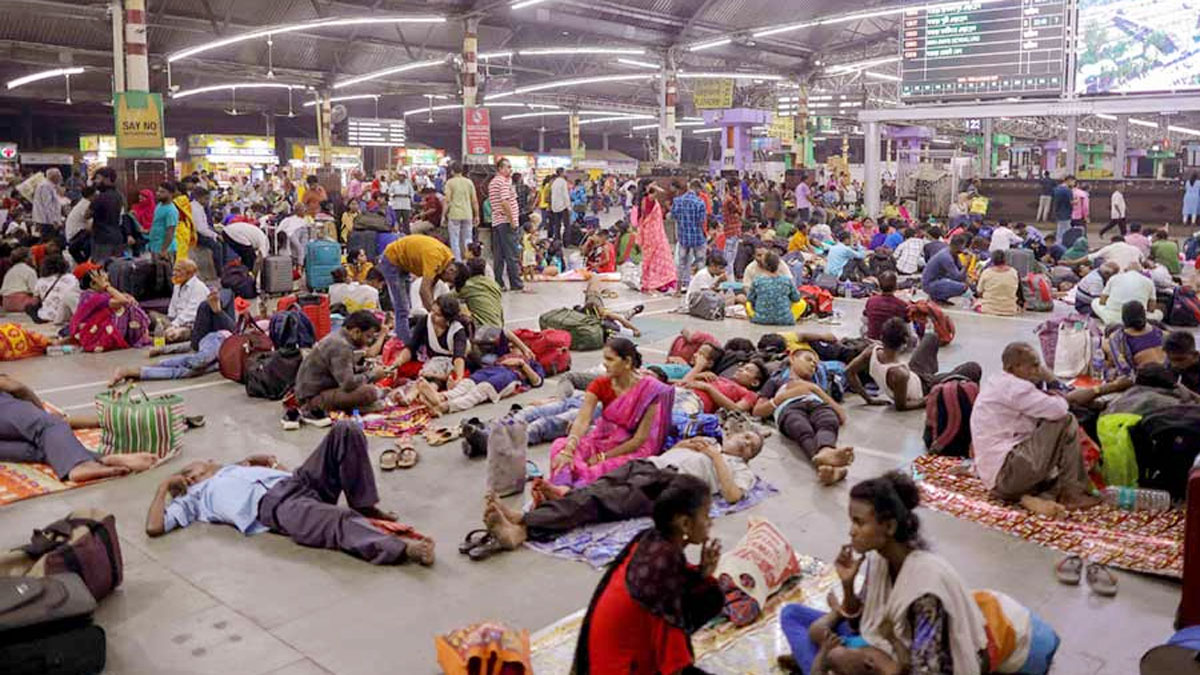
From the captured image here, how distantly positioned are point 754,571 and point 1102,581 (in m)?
1.47

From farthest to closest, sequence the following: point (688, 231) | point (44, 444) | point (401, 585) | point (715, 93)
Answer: point (715, 93), point (688, 231), point (44, 444), point (401, 585)

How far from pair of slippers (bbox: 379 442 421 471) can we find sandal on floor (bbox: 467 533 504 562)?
4.70 ft

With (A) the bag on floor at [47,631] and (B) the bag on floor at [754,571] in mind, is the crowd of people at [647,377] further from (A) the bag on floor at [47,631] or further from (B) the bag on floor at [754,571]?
(A) the bag on floor at [47,631]

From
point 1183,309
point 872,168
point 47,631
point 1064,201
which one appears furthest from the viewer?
point 872,168

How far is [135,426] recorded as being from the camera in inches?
237

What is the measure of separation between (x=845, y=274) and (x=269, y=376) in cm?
827

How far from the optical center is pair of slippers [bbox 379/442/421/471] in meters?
5.91

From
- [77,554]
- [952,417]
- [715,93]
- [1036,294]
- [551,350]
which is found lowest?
[77,554]

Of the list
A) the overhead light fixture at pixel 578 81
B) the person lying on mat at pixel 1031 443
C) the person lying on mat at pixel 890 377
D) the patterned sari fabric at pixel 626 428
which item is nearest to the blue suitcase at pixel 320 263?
the person lying on mat at pixel 890 377

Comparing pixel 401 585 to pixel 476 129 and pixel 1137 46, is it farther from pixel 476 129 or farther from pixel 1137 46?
pixel 1137 46

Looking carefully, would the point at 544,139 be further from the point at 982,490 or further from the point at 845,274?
the point at 982,490

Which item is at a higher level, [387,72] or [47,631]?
[387,72]

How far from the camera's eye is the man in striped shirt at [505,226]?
43.5ft

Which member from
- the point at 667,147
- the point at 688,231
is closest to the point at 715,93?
the point at 667,147
